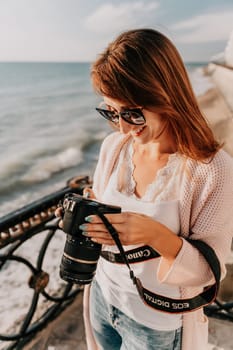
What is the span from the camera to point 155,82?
3.81 ft

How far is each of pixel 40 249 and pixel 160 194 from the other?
118cm

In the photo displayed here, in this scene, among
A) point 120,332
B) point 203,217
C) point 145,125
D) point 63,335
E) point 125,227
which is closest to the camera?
point 125,227

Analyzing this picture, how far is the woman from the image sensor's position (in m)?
1.13

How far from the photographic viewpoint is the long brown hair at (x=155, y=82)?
3.78 ft

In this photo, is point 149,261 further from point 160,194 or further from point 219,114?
point 219,114

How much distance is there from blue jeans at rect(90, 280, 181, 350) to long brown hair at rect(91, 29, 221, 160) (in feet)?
2.22

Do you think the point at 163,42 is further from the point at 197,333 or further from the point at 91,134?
the point at 91,134

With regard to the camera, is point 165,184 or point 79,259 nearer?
point 79,259

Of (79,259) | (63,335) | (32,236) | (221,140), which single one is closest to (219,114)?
(63,335)

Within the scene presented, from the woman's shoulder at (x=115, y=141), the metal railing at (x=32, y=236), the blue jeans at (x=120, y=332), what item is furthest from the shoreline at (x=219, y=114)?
the blue jeans at (x=120, y=332)

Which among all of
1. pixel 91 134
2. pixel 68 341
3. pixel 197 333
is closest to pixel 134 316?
pixel 197 333

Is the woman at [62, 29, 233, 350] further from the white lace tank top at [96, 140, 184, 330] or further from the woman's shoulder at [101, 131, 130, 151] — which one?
the woman's shoulder at [101, 131, 130, 151]

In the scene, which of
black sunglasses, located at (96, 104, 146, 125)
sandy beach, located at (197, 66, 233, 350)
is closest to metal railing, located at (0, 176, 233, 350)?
sandy beach, located at (197, 66, 233, 350)

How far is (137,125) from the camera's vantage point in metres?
1.26
